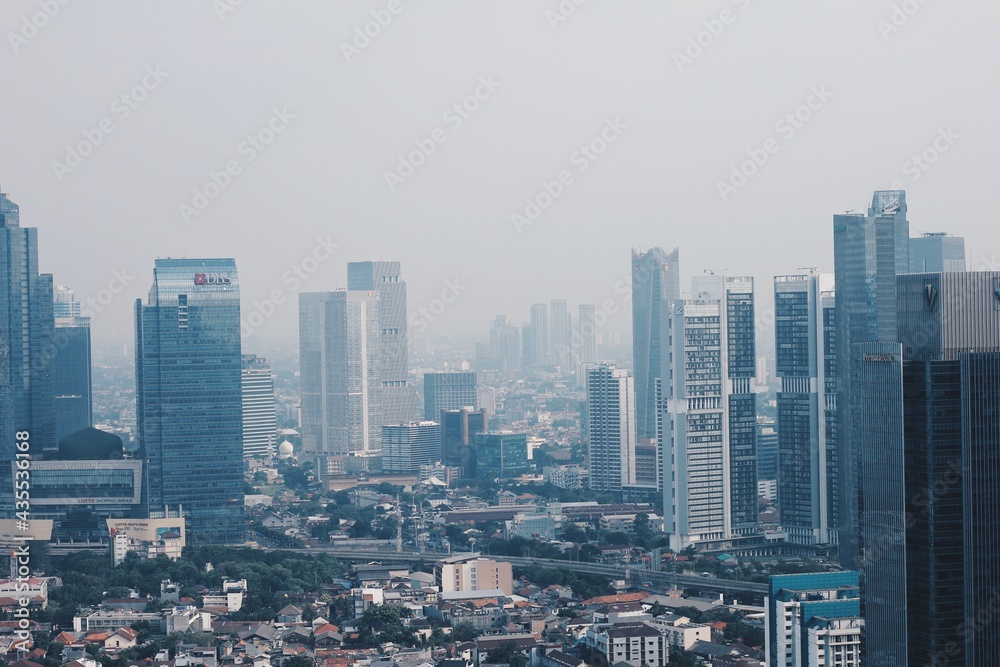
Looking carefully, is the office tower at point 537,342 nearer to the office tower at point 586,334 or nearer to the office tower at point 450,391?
the office tower at point 586,334

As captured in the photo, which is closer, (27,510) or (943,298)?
(943,298)

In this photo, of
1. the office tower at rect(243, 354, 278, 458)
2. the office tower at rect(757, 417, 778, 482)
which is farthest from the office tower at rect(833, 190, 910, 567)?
the office tower at rect(243, 354, 278, 458)

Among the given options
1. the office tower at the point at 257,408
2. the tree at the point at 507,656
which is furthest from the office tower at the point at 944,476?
the office tower at the point at 257,408

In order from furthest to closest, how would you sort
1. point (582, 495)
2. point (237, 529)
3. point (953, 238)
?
point (582, 495) → point (237, 529) → point (953, 238)

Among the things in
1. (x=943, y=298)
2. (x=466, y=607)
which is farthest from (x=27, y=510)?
(x=943, y=298)

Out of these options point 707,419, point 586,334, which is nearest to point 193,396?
point 707,419

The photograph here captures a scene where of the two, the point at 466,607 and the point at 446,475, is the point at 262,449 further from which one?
the point at 466,607

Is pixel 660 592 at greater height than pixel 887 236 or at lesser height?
lesser

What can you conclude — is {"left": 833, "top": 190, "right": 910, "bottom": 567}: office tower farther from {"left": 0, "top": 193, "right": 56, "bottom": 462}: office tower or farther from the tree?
{"left": 0, "top": 193, "right": 56, "bottom": 462}: office tower
